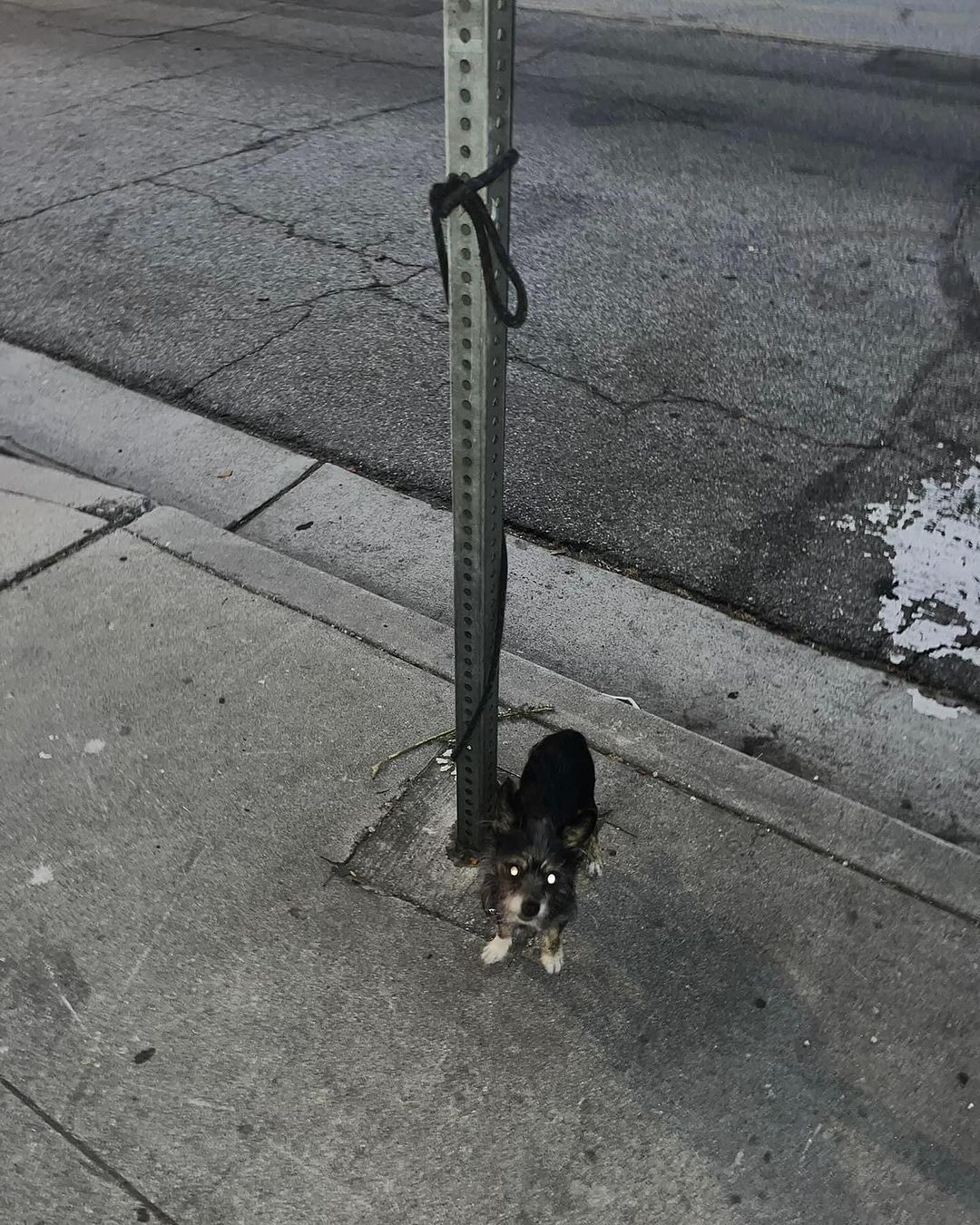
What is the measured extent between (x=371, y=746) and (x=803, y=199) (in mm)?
5956

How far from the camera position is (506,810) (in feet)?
8.66

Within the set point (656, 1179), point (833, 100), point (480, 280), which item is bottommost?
point (656, 1179)

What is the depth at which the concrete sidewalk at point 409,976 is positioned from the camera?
2.24m

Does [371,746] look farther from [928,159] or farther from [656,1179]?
[928,159]

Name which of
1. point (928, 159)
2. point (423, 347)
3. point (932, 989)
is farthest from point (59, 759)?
point (928, 159)

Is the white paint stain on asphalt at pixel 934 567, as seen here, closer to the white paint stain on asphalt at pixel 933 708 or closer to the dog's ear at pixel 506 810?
the white paint stain on asphalt at pixel 933 708

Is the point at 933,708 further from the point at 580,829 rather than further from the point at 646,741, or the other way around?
the point at 580,829

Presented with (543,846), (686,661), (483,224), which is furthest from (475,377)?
(686,661)

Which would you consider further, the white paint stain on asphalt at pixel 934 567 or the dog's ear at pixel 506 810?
the white paint stain on asphalt at pixel 934 567

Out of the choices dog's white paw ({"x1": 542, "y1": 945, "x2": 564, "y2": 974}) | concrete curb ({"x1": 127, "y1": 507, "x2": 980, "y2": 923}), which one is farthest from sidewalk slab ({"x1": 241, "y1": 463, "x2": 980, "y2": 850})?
dog's white paw ({"x1": 542, "y1": 945, "x2": 564, "y2": 974})

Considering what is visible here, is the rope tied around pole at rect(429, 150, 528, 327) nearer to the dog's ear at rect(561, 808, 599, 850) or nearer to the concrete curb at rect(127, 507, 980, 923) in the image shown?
the dog's ear at rect(561, 808, 599, 850)

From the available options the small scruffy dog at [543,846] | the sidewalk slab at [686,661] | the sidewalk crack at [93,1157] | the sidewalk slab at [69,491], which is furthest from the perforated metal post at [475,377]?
the sidewalk slab at [69,491]

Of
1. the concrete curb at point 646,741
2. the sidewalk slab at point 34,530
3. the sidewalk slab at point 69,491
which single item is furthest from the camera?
the sidewalk slab at point 69,491

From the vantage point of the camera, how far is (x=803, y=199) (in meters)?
7.38
